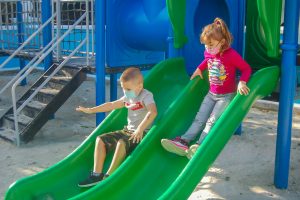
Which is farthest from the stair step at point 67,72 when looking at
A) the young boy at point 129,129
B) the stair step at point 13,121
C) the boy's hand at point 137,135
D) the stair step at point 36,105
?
the boy's hand at point 137,135

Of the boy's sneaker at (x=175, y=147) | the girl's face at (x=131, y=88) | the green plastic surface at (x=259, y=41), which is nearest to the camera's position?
the boy's sneaker at (x=175, y=147)

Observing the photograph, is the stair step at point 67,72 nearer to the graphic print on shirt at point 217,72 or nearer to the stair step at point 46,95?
the stair step at point 46,95

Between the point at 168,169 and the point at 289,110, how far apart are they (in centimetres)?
129

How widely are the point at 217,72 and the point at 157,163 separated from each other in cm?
91

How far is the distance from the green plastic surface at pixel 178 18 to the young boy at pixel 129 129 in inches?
33.9

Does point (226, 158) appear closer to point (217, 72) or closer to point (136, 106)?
point (217, 72)

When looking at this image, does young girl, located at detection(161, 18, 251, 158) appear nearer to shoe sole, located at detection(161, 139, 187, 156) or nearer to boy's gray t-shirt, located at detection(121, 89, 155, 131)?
shoe sole, located at detection(161, 139, 187, 156)

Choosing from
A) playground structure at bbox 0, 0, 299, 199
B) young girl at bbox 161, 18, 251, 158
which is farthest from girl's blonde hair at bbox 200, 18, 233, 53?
playground structure at bbox 0, 0, 299, 199

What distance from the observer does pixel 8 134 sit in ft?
19.1

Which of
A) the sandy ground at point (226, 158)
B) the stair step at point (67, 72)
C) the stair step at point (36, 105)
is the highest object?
the stair step at point (67, 72)

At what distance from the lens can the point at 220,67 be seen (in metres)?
3.66

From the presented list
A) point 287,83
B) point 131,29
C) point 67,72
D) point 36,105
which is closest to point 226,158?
point 287,83

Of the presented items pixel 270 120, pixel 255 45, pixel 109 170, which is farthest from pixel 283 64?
pixel 270 120

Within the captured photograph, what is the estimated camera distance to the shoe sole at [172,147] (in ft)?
11.1
